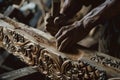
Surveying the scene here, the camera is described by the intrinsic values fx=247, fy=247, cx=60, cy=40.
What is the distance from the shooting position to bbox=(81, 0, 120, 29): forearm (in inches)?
42.9

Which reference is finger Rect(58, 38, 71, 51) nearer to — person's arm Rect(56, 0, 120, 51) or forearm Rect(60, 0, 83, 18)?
person's arm Rect(56, 0, 120, 51)

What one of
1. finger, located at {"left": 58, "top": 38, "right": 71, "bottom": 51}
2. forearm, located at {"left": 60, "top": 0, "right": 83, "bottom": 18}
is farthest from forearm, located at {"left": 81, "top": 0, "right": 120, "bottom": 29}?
forearm, located at {"left": 60, "top": 0, "right": 83, "bottom": 18}

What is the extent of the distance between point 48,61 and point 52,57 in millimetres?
46

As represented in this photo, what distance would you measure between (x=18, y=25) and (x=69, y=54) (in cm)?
45

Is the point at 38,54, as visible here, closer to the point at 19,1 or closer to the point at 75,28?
the point at 75,28

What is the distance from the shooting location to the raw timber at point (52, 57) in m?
1.09

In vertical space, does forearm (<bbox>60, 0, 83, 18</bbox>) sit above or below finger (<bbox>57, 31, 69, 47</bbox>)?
above

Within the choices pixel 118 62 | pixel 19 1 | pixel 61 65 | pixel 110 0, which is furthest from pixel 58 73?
pixel 19 1

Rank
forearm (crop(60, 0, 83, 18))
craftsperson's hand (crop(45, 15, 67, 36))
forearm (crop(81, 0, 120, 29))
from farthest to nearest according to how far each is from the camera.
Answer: forearm (crop(60, 0, 83, 18)), craftsperson's hand (crop(45, 15, 67, 36)), forearm (crop(81, 0, 120, 29))

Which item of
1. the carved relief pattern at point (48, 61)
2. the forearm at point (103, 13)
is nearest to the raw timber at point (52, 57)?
the carved relief pattern at point (48, 61)

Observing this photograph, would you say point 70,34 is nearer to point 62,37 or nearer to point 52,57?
point 62,37

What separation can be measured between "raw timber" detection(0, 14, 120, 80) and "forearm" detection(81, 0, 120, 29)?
167mm

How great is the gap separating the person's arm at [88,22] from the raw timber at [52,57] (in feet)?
0.27

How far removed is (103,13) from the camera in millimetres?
1116
